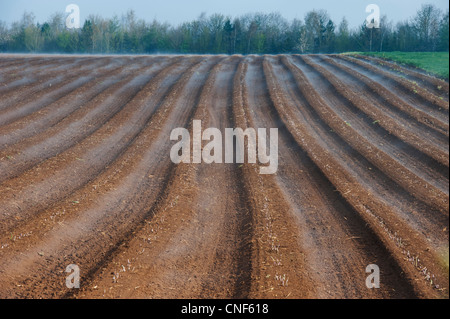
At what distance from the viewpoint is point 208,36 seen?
45.0m

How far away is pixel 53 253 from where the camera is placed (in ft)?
17.3

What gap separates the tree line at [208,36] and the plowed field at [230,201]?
857 centimetres

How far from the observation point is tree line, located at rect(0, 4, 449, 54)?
2530 cm
